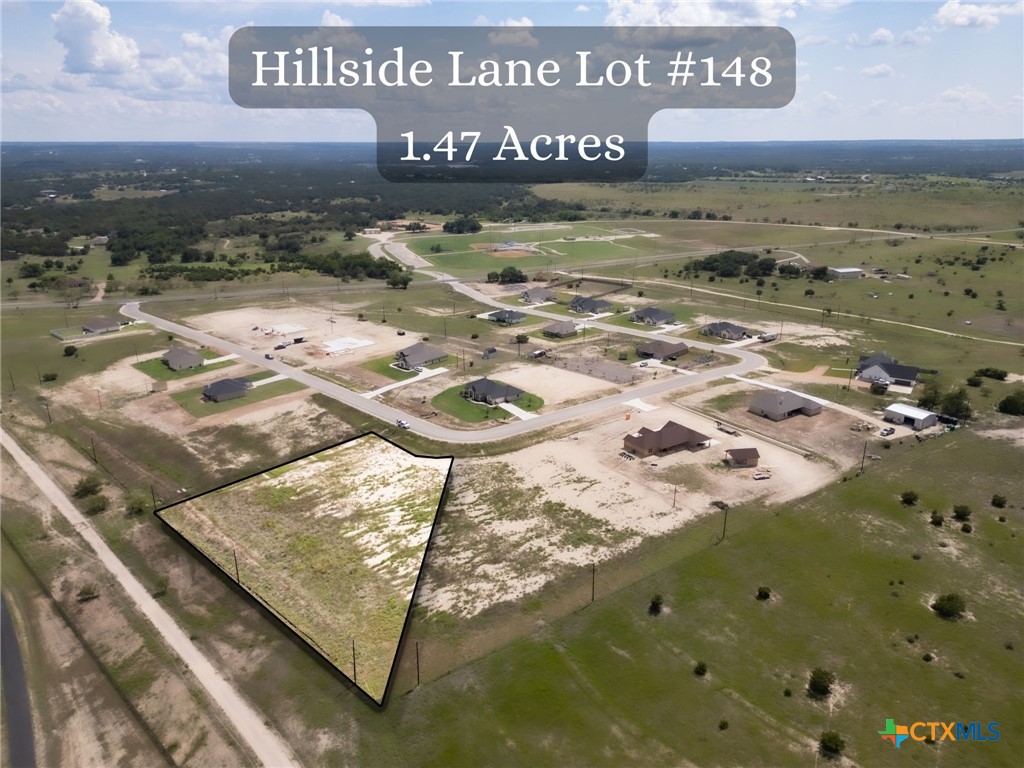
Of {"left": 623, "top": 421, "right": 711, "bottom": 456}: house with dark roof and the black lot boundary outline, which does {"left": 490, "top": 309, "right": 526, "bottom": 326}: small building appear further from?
the black lot boundary outline

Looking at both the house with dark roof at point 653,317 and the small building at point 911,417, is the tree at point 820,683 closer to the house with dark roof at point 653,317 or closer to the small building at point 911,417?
the small building at point 911,417

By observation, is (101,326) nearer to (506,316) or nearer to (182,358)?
(182,358)

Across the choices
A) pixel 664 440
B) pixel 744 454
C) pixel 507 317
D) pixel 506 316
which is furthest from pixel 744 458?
pixel 506 316

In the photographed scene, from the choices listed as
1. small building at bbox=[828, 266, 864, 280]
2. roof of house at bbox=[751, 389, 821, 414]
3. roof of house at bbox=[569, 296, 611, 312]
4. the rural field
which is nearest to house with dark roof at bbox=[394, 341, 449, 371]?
the rural field

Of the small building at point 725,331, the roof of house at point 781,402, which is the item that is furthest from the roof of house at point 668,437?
the small building at point 725,331

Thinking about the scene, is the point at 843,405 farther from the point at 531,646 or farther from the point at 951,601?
the point at 531,646
